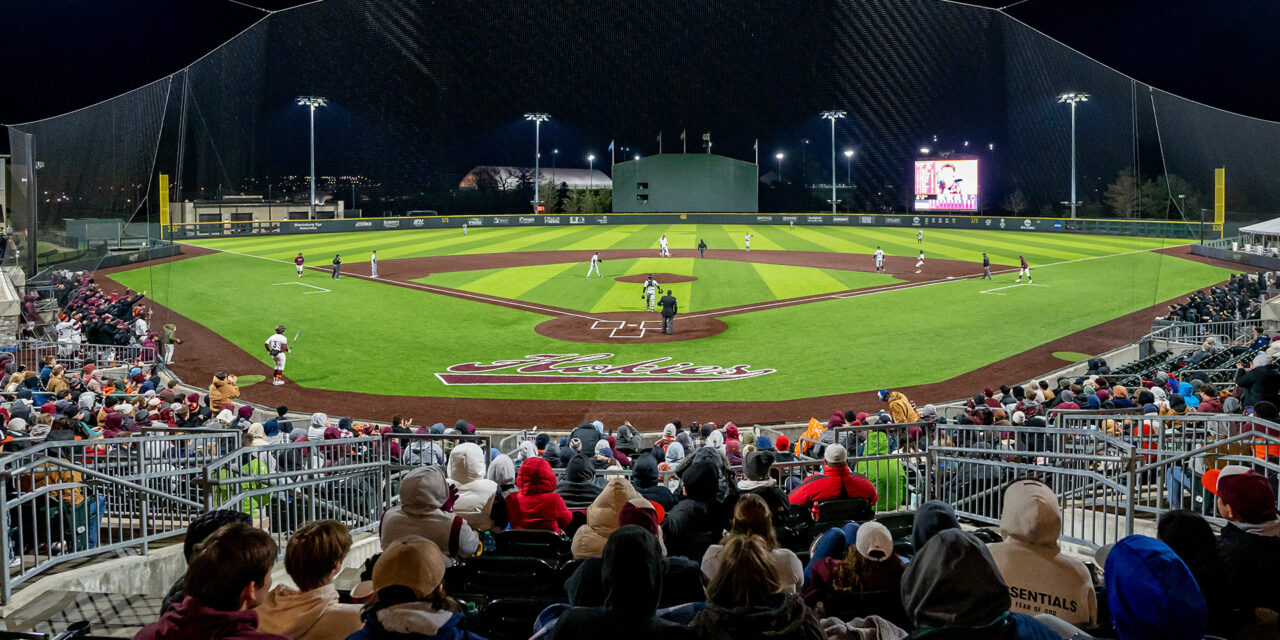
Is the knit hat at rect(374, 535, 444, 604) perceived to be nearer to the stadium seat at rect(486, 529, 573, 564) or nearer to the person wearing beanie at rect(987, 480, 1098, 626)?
the stadium seat at rect(486, 529, 573, 564)

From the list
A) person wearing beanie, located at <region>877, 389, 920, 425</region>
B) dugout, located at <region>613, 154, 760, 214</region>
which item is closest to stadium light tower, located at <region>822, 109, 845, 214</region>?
dugout, located at <region>613, 154, 760, 214</region>

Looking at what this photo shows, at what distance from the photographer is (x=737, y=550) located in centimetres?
340

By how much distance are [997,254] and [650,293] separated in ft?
103

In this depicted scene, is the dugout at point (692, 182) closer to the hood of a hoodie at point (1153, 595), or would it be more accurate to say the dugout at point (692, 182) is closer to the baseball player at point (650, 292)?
the baseball player at point (650, 292)

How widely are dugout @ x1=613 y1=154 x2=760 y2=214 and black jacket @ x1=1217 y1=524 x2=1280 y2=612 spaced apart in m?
87.8

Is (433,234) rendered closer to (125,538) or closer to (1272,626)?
(125,538)

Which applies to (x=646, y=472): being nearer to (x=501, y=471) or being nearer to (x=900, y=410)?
(x=501, y=471)

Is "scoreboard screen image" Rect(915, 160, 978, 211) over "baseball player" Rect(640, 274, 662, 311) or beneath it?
over

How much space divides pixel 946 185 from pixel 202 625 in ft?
265

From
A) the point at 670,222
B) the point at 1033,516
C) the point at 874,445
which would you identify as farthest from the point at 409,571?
the point at 670,222

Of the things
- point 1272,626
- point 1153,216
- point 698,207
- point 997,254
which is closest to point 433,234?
point 698,207

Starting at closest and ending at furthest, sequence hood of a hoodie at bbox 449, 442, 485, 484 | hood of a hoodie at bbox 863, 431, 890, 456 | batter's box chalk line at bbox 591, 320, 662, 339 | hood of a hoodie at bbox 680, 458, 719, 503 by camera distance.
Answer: hood of a hoodie at bbox 680, 458, 719, 503
hood of a hoodie at bbox 449, 442, 485, 484
hood of a hoodie at bbox 863, 431, 890, 456
batter's box chalk line at bbox 591, 320, 662, 339

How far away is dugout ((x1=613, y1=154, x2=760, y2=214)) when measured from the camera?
9088 centimetres

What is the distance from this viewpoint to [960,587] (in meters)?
3.28
